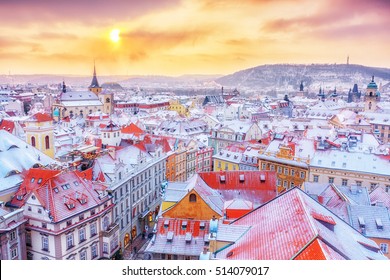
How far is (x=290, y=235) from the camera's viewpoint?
142 inches

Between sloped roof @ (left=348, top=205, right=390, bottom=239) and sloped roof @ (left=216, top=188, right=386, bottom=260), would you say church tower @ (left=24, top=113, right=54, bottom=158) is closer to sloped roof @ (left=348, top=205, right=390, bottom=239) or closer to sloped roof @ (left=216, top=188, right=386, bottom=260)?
sloped roof @ (left=216, top=188, right=386, bottom=260)

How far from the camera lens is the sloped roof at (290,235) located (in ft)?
11.1

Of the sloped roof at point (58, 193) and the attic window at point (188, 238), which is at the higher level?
the sloped roof at point (58, 193)

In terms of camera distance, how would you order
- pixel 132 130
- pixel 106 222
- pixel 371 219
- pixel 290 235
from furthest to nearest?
pixel 132 130 → pixel 106 222 → pixel 371 219 → pixel 290 235

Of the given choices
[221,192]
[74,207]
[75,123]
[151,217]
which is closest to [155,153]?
[151,217]

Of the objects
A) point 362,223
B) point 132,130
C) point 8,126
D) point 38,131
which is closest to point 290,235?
point 362,223

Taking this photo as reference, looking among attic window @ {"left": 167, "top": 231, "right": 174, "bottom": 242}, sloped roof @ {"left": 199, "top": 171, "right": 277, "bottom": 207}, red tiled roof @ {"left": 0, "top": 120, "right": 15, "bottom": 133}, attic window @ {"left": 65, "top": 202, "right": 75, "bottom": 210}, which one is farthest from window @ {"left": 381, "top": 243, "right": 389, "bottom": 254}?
red tiled roof @ {"left": 0, "top": 120, "right": 15, "bottom": 133}

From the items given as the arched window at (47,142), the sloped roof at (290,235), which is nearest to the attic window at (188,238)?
the sloped roof at (290,235)

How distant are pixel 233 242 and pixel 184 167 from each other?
9147mm

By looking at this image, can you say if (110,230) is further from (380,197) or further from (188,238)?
(380,197)

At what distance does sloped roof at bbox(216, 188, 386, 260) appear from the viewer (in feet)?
11.1

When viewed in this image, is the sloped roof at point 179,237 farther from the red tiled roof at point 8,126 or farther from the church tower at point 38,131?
the red tiled roof at point 8,126
